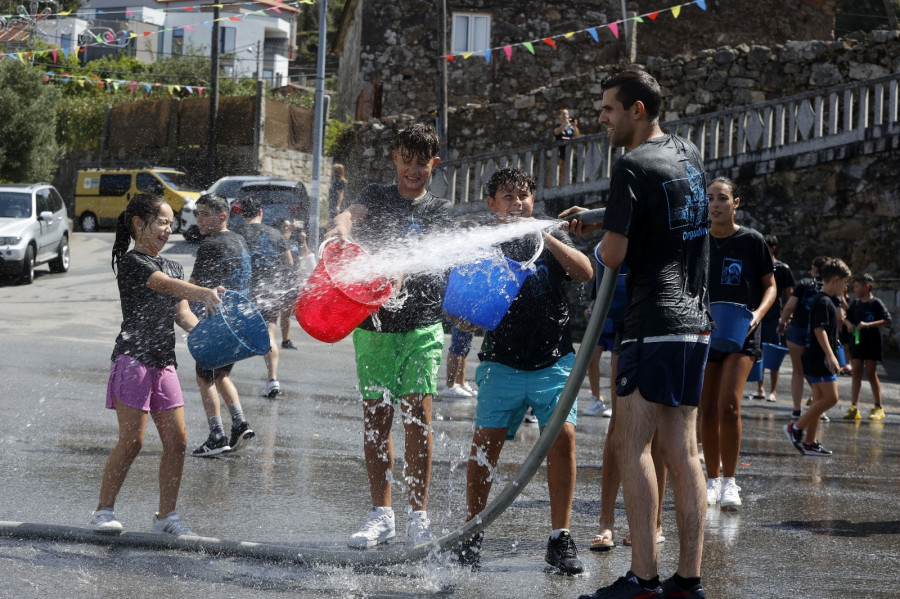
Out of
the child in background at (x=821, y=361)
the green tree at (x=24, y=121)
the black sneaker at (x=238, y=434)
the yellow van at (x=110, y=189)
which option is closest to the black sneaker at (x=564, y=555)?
the black sneaker at (x=238, y=434)

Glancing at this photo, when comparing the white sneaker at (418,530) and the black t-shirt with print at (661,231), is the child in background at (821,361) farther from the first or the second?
the black t-shirt with print at (661,231)

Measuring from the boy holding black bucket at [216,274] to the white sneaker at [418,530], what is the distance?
2607 millimetres

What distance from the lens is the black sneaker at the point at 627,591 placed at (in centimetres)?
395

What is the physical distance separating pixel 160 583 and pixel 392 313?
1536mm

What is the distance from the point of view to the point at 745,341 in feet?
20.4

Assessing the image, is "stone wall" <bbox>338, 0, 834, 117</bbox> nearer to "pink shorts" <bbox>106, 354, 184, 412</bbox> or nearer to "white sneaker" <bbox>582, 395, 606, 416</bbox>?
"white sneaker" <bbox>582, 395, 606, 416</bbox>

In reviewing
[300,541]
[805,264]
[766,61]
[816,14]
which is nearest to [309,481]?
[300,541]

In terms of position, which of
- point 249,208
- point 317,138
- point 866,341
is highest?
point 317,138

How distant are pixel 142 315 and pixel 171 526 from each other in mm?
958

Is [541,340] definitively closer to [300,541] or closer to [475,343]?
[300,541]

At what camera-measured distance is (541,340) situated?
4.77m

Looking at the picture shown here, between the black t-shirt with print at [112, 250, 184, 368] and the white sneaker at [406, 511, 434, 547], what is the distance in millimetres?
1337

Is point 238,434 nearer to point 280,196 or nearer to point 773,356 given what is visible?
point 773,356

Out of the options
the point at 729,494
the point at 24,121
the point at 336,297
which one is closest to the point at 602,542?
the point at 729,494
